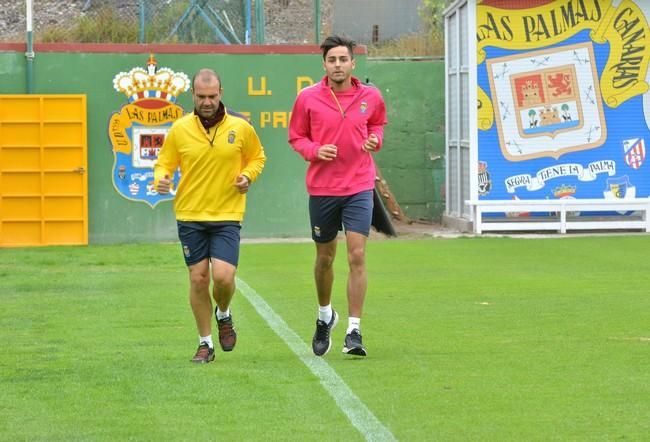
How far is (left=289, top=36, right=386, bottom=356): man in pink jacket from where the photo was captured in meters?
9.28

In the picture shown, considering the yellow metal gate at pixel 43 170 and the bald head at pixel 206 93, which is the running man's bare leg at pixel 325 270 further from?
the yellow metal gate at pixel 43 170

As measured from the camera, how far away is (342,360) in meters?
9.02

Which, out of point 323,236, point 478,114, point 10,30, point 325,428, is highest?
point 10,30

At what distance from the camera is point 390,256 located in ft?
59.8

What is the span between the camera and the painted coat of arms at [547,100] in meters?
22.1

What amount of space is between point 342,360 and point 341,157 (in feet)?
4.58

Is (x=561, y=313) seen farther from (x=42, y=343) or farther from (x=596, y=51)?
(x=596, y=51)

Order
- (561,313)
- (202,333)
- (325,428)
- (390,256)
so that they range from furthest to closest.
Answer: (390,256), (561,313), (202,333), (325,428)

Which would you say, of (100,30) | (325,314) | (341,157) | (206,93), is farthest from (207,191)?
(100,30)

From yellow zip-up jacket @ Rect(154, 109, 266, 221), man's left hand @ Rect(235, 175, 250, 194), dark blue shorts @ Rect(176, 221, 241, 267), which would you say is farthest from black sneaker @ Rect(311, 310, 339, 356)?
man's left hand @ Rect(235, 175, 250, 194)

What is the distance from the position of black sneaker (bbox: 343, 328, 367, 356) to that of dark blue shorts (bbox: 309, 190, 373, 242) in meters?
0.71

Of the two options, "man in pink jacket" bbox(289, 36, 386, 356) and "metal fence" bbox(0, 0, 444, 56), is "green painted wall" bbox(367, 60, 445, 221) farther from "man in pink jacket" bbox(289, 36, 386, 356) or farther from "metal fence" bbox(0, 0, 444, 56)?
"man in pink jacket" bbox(289, 36, 386, 356)

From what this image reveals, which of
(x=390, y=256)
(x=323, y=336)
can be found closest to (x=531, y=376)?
(x=323, y=336)

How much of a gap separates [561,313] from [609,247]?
772 centimetres
